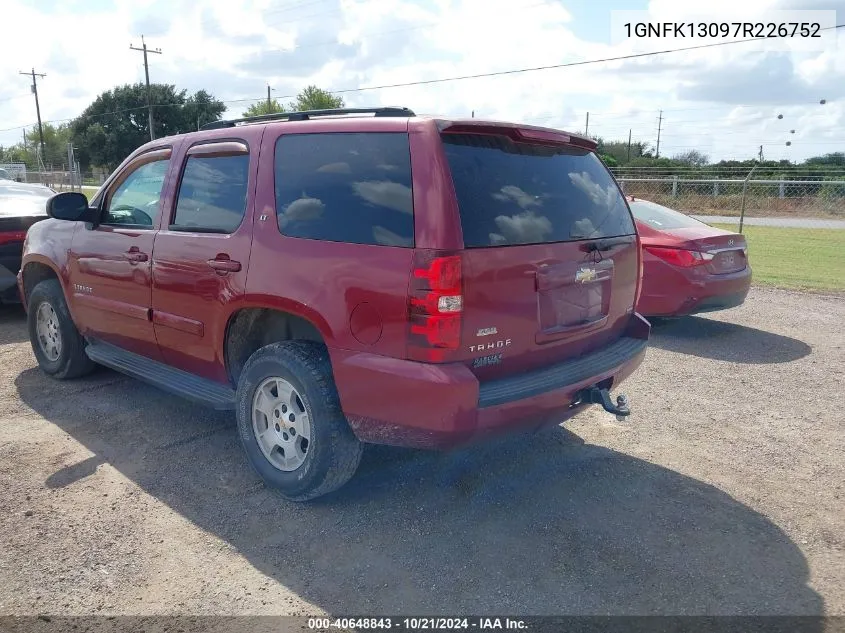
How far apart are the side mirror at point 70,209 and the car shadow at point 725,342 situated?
5.28 m

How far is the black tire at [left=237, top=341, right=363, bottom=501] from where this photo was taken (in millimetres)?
3455

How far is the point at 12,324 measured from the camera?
7844mm

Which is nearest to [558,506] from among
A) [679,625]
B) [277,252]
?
[679,625]

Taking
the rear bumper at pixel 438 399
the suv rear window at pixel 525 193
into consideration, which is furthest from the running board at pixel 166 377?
the suv rear window at pixel 525 193

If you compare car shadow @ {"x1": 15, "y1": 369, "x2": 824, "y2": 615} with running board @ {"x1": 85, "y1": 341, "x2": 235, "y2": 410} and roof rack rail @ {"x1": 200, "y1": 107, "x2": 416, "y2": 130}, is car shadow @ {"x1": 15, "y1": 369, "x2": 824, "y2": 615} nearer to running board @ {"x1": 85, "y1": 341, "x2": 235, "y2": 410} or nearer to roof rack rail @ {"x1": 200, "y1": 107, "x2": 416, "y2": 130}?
running board @ {"x1": 85, "y1": 341, "x2": 235, "y2": 410}

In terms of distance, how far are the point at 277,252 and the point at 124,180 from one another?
207cm

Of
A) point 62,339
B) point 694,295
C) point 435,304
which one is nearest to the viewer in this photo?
point 435,304

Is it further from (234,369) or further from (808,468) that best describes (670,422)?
(234,369)

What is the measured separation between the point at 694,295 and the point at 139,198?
519 centimetres

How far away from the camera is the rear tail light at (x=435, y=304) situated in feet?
9.91

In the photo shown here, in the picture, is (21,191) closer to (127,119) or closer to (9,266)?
(9,266)

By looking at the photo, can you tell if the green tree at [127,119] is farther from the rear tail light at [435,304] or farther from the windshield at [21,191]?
the rear tail light at [435,304]

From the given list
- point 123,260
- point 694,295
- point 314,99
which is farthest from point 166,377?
point 314,99

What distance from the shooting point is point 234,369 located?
415 cm
